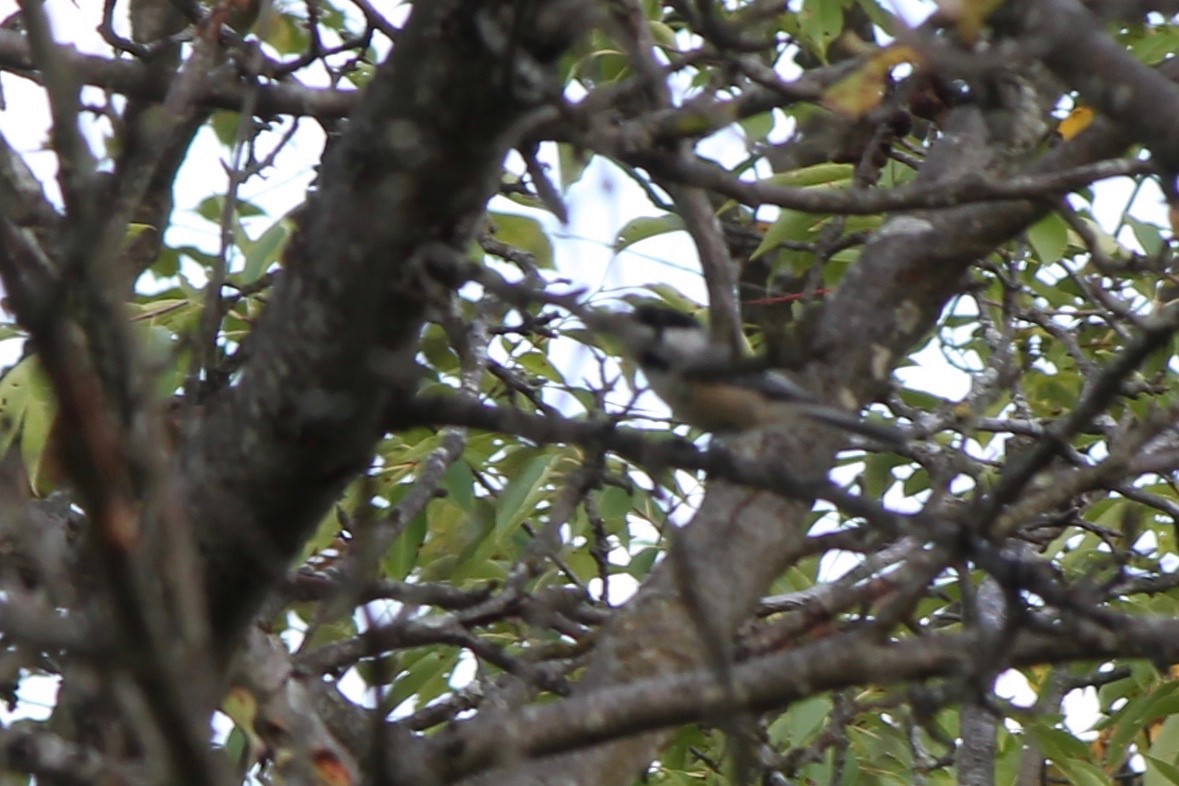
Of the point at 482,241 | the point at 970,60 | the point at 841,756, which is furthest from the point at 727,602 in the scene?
the point at 482,241

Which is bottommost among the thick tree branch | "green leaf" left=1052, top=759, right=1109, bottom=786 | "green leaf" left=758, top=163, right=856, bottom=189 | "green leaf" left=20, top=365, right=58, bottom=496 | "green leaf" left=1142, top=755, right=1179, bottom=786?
"green leaf" left=1142, top=755, right=1179, bottom=786

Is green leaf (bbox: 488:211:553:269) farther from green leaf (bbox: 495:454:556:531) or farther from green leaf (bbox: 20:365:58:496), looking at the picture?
green leaf (bbox: 20:365:58:496)

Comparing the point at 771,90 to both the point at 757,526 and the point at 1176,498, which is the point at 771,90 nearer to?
the point at 757,526

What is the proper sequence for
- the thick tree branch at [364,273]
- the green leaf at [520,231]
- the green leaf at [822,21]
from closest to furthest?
1. the thick tree branch at [364,273]
2. the green leaf at [520,231]
3. the green leaf at [822,21]

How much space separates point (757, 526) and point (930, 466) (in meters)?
1.02

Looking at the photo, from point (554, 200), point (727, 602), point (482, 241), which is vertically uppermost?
point (482, 241)

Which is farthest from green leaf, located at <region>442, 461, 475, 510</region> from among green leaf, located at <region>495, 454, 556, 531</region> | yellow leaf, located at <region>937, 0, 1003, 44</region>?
yellow leaf, located at <region>937, 0, 1003, 44</region>

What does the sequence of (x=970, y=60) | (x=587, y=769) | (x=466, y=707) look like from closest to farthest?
(x=970, y=60) < (x=587, y=769) < (x=466, y=707)

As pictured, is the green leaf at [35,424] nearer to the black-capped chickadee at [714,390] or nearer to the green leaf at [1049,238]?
the black-capped chickadee at [714,390]

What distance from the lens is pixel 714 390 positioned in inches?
82.5

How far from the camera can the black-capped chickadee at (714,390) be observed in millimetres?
1848

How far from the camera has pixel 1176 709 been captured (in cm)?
279

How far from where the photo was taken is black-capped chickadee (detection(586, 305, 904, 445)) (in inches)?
72.7

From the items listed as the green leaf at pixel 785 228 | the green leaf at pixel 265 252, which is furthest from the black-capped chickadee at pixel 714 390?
the green leaf at pixel 265 252
